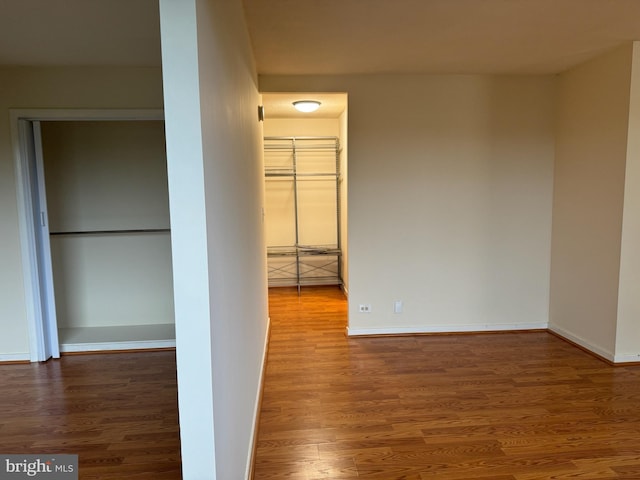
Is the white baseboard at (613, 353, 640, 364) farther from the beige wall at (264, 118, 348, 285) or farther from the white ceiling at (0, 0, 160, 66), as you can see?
the white ceiling at (0, 0, 160, 66)

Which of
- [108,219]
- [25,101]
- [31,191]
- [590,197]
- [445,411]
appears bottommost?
[445,411]

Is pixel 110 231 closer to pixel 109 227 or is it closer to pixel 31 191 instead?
pixel 109 227

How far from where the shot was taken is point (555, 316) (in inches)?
142

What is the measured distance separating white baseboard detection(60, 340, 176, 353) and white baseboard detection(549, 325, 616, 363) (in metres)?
3.56

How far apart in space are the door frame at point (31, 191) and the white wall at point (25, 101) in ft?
0.17

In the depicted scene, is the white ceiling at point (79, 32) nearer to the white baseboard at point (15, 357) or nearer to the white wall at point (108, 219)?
the white wall at point (108, 219)

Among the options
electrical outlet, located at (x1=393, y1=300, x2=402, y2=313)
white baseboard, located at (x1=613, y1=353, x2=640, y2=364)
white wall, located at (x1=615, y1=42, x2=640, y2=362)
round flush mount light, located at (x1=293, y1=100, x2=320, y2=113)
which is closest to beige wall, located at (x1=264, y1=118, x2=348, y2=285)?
round flush mount light, located at (x1=293, y1=100, x2=320, y2=113)

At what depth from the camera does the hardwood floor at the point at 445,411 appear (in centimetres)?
186

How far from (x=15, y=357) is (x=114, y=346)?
0.73 meters

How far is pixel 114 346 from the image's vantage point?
10.9 ft

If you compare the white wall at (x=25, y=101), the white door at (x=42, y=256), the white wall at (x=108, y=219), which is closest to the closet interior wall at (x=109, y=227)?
the white wall at (x=108, y=219)

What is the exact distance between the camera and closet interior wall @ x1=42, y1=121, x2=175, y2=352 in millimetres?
3492

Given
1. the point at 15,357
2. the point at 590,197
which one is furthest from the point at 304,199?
the point at 15,357

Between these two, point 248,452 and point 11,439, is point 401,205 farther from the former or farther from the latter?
point 11,439
